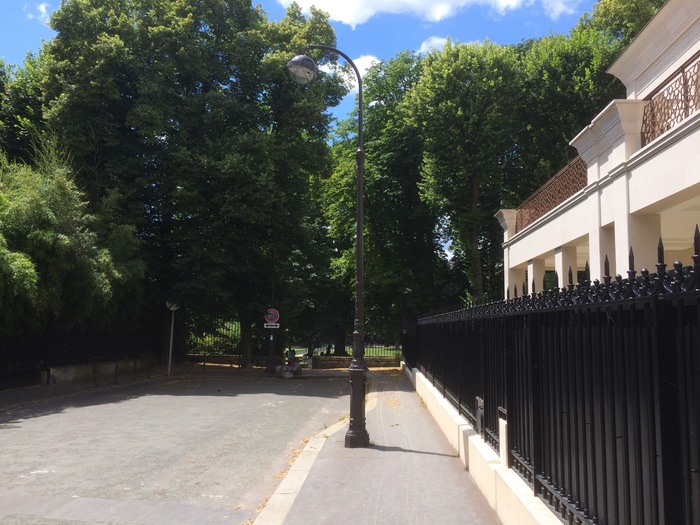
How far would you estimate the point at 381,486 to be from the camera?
7078 mm

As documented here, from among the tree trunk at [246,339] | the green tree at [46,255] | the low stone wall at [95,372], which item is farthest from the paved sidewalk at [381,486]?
the tree trunk at [246,339]

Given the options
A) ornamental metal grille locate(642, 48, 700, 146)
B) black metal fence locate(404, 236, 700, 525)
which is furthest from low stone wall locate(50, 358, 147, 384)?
black metal fence locate(404, 236, 700, 525)

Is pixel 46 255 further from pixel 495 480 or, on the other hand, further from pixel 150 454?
pixel 495 480

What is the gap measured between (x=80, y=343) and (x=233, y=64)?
14.4m

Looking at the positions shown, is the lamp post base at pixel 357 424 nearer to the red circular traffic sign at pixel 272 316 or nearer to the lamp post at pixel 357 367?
the lamp post at pixel 357 367

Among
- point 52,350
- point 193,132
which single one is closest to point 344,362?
point 193,132

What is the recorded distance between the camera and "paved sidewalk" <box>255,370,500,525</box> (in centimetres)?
586

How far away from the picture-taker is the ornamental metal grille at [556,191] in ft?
45.2

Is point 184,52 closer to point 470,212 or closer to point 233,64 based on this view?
point 233,64

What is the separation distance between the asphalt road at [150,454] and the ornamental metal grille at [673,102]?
8.30 metres

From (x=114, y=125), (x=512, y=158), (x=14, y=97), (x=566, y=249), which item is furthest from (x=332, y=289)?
(x=566, y=249)

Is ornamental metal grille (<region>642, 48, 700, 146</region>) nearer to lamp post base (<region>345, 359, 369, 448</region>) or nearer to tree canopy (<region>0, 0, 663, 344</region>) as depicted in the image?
A: lamp post base (<region>345, 359, 369, 448</region>)

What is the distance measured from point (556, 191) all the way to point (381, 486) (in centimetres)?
1105

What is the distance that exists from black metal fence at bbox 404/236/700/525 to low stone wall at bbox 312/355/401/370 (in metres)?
27.0
